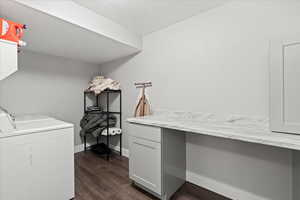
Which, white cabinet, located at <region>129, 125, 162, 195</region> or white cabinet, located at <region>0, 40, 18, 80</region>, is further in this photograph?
white cabinet, located at <region>129, 125, 162, 195</region>

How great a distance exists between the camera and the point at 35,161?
1227 mm

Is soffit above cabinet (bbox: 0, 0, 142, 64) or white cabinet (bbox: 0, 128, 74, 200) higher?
soffit above cabinet (bbox: 0, 0, 142, 64)

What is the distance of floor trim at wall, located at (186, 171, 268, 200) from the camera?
1375 millimetres

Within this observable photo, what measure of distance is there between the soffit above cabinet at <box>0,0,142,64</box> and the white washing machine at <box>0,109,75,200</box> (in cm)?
92

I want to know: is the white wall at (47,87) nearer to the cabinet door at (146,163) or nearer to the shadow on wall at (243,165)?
the cabinet door at (146,163)

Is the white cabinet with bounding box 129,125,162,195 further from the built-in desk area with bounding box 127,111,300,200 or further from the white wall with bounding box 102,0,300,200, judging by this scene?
the white wall with bounding box 102,0,300,200

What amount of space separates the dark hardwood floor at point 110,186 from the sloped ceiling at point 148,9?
2.12 meters

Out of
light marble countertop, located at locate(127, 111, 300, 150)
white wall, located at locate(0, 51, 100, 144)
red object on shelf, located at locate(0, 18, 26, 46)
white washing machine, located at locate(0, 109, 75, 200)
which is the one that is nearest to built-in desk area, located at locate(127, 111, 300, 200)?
light marble countertop, located at locate(127, 111, 300, 150)

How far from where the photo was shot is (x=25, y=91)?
7.18 feet

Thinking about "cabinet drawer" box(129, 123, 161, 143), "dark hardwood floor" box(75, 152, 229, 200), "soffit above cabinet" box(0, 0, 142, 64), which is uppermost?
"soffit above cabinet" box(0, 0, 142, 64)

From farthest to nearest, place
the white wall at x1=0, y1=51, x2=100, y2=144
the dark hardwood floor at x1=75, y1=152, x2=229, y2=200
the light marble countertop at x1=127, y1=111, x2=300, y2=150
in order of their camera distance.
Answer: the white wall at x1=0, y1=51, x2=100, y2=144, the dark hardwood floor at x1=75, y1=152, x2=229, y2=200, the light marble countertop at x1=127, y1=111, x2=300, y2=150

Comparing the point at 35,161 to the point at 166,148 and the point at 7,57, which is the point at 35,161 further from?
the point at 166,148

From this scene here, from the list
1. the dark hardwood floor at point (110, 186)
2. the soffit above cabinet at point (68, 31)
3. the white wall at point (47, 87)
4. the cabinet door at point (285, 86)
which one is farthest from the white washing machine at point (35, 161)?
the cabinet door at point (285, 86)

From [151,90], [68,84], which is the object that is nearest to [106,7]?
[151,90]
